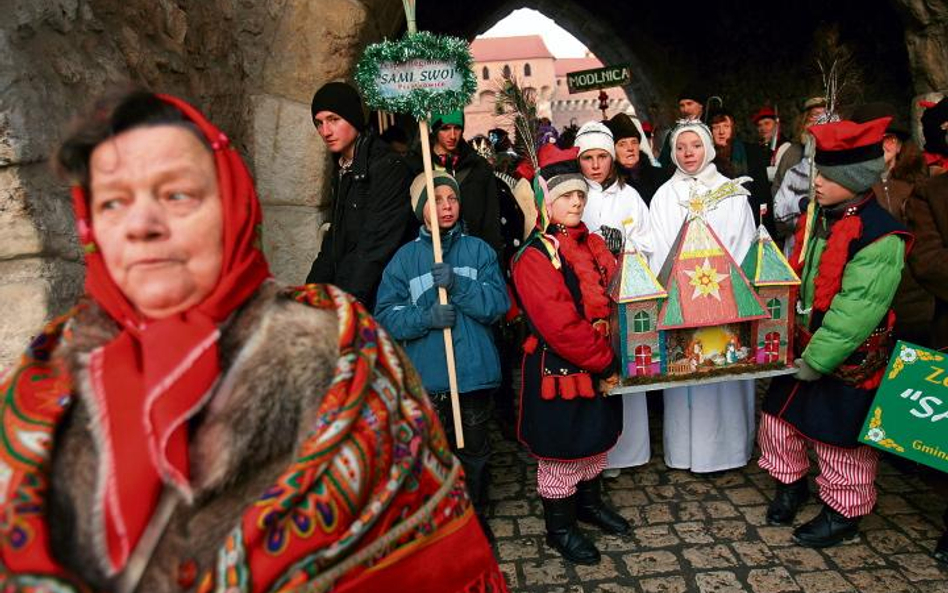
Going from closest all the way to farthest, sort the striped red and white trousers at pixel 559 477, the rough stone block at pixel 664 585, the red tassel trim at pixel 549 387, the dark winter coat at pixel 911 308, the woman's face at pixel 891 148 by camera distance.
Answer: the rough stone block at pixel 664 585 → the red tassel trim at pixel 549 387 → the striped red and white trousers at pixel 559 477 → the dark winter coat at pixel 911 308 → the woman's face at pixel 891 148

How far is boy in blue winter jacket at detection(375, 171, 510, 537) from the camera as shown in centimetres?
334

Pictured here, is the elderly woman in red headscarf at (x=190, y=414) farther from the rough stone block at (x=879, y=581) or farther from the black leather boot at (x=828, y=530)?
the black leather boot at (x=828, y=530)

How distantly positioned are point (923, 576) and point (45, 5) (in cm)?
411

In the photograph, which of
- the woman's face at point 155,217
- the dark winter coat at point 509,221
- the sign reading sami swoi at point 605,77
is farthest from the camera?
the sign reading sami swoi at point 605,77

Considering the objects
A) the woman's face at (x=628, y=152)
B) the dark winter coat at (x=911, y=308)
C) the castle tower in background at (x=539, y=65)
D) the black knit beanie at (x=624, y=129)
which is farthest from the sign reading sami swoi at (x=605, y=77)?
the castle tower in background at (x=539, y=65)

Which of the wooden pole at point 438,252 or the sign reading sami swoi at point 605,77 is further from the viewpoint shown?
the sign reading sami swoi at point 605,77

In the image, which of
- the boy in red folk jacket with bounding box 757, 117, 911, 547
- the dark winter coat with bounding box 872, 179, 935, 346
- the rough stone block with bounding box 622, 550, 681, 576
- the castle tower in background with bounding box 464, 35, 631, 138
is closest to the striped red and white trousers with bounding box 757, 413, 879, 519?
the boy in red folk jacket with bounding box 757, 117, 911, 547

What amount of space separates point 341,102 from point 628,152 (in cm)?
204

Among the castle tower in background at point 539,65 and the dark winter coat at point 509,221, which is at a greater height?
the castle tower in background at point 539,65

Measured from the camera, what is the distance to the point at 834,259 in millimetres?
3049

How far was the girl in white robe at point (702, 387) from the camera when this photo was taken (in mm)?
3873

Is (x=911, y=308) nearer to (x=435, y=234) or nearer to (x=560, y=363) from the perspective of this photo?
(x=560, y=363)

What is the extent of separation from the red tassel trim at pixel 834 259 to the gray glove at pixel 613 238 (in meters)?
1.08

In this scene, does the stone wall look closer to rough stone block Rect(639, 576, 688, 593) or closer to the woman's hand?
the woman's hand
